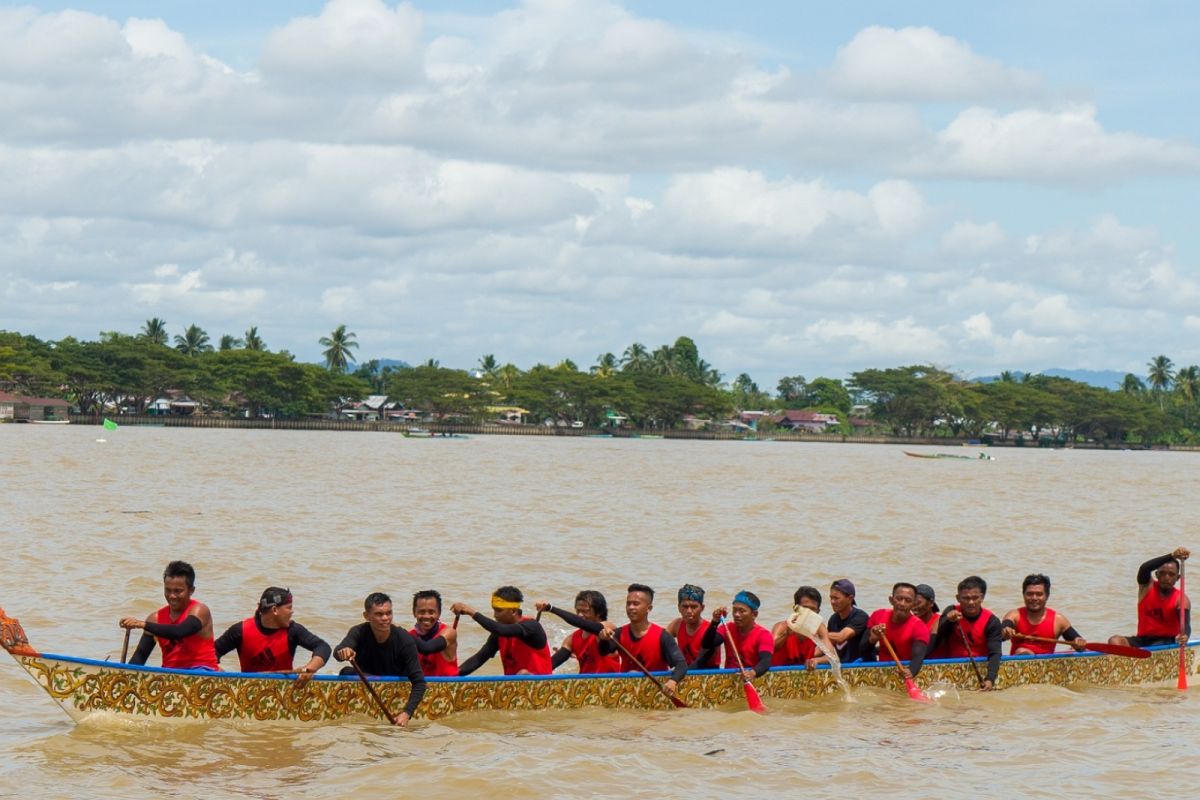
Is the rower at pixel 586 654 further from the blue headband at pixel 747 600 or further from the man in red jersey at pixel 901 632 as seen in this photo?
the man in red jersey at pixel 901 632

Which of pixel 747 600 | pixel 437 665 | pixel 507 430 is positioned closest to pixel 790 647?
pixel 747 600

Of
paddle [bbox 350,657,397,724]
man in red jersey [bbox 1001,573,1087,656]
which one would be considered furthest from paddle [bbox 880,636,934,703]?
paddle [bbox 350,657,397,724]

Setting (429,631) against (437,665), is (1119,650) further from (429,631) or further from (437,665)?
(429,631)

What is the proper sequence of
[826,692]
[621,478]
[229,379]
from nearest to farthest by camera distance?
1. [826,692]
2. [621,478]
3. [229,379]

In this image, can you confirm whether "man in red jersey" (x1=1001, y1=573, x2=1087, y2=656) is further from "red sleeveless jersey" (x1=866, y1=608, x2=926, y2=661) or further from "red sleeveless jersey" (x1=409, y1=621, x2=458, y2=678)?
"red sleeveless jersey" (x1=409, y1=621, x2=458, y2=678)

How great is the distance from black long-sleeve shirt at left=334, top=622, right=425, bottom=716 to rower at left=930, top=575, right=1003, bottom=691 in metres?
5.75

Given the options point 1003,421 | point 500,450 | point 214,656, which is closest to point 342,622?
point 214,656

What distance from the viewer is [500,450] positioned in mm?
101750

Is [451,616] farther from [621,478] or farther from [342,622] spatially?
[621,478]

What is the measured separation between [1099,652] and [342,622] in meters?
10.2

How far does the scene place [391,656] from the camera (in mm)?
12234

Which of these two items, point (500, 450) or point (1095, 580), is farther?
point (500, 450)

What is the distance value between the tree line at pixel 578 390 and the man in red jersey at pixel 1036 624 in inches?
4464

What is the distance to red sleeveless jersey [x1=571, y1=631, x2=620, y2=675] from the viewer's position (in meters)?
13.5
